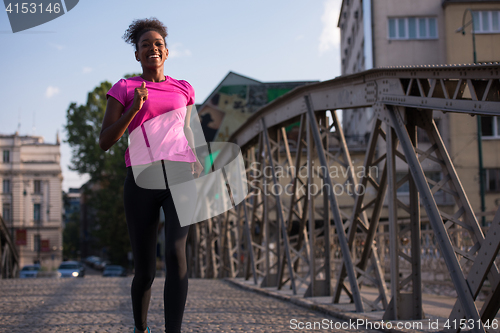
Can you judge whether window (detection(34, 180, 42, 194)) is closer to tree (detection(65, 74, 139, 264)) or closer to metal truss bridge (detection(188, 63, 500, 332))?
tree (detection(65, 74, 139, 264))

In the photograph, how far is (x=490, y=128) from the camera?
3488cm

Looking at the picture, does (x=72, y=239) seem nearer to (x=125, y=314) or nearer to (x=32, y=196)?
(x=32, y=196)

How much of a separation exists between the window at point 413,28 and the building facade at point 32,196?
1875 inches

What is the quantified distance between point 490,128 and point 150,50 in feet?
111

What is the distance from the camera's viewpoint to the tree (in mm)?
50938

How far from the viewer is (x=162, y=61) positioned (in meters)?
3.86

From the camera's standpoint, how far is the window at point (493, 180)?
34.8 metres

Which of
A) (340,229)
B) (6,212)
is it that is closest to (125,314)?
(340,229)

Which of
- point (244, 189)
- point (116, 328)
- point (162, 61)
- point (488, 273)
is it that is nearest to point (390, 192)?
point (488, 273)

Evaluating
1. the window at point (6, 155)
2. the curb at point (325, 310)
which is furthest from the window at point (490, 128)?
the window at point (6, 155)

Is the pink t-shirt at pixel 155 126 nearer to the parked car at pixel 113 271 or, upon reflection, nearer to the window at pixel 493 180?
the window at pixel 493 180

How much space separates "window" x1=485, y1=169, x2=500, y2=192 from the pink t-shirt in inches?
1328

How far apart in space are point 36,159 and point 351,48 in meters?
42.5

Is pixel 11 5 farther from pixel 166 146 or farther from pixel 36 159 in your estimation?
pixel 36 159
